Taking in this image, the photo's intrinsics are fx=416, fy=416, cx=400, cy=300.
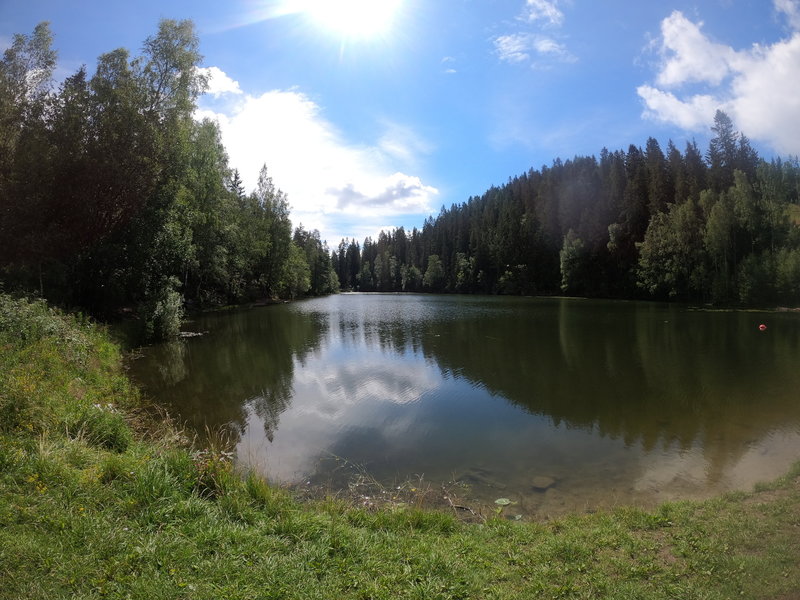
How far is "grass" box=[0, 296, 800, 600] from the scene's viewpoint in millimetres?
3797

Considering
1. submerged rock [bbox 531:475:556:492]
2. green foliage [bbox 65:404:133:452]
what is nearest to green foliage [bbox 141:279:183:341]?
green foliage [bbox 65:404:133:452]

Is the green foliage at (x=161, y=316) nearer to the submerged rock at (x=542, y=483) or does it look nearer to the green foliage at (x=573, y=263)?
the submerged rock at (x=542, y=483)

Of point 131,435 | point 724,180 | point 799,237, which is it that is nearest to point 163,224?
point 131,435

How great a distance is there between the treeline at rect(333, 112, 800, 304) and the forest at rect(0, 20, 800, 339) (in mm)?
251

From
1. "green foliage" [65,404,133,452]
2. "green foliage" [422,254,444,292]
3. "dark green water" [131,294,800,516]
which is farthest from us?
"green foliage" [422,254,444,292]

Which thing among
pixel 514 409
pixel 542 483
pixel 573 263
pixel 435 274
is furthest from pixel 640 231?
pixel 542 483

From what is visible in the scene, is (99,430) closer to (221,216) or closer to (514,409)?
(514,409)

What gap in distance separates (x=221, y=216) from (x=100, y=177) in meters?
20.4

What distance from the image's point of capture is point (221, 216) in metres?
41.4

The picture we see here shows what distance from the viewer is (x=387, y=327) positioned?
111 ft

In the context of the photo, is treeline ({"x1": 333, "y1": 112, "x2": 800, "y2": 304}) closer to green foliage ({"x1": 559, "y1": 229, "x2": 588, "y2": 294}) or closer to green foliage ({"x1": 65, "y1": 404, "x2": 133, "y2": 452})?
green foliage ({"x1": 559, "y1": 229, "x2": 588, "y2": 294})

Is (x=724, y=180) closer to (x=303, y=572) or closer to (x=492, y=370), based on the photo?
(x=492, y=370)

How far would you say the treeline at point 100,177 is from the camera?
768 inches

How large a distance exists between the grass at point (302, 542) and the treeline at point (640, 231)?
165 feet
